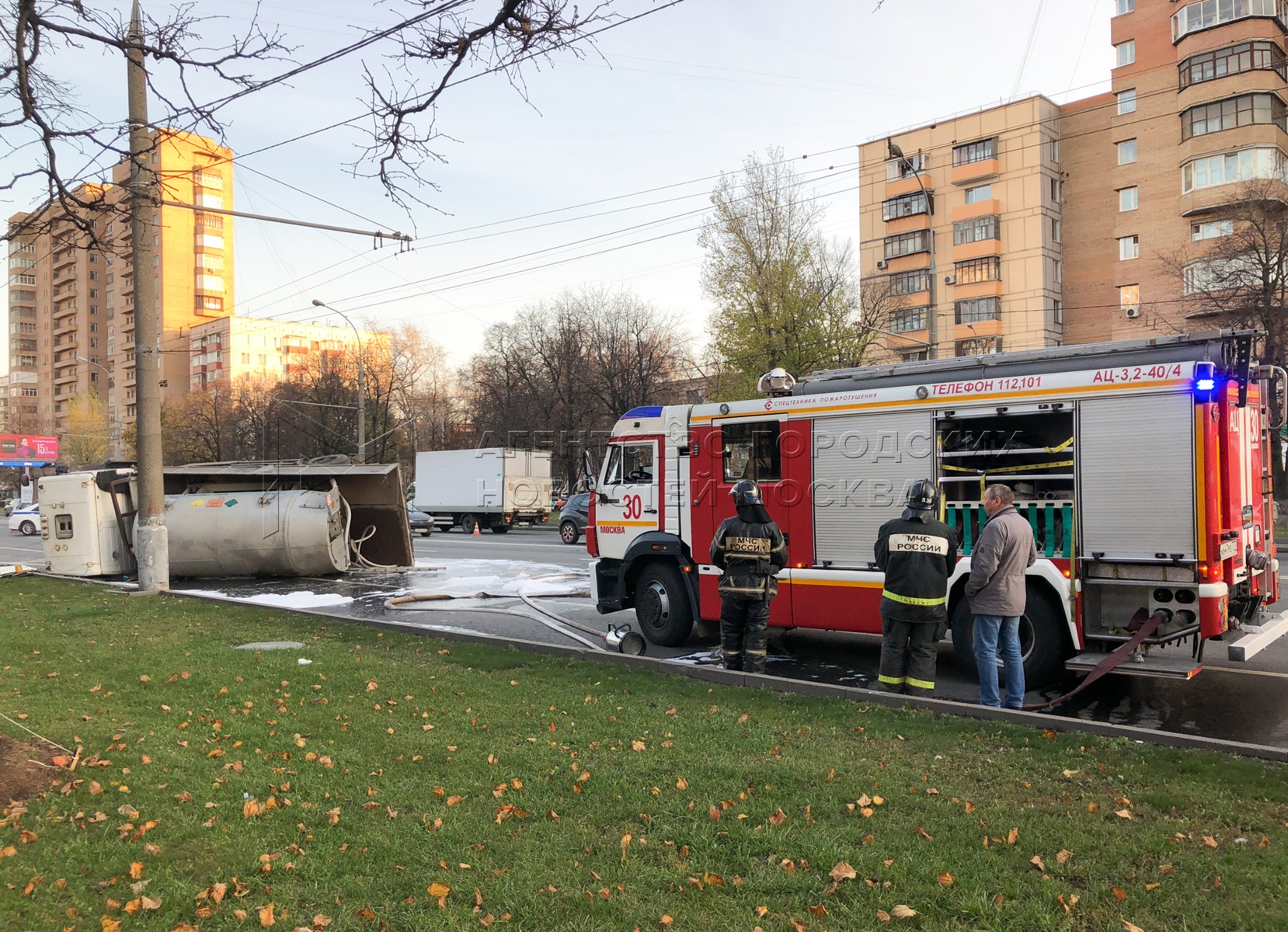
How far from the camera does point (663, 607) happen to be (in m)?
10.5

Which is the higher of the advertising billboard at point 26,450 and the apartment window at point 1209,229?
the apartment window at point 1209,229

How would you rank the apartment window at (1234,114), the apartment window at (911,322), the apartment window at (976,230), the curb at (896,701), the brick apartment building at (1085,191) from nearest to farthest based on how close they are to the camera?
the curb at (896,701) → the apartment window at (1234,114) → the brick apartment building at (1085,191) → the apartment window at (911,322) → the apartment window at (976,230)

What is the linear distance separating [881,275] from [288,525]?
41.9 metres

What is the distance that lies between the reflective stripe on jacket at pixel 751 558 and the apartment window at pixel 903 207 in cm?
4829

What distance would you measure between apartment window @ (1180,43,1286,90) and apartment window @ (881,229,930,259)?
1425 centimetres

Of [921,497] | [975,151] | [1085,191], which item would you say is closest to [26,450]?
[975,151]

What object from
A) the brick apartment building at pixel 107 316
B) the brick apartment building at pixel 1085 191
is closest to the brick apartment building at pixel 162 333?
the brick apartment building at pixel 107 316

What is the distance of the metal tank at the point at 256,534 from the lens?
17562 mm

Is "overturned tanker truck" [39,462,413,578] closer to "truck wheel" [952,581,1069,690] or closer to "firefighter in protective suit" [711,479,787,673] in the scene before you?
"firefighter in protective suit" [711,479,787,673]

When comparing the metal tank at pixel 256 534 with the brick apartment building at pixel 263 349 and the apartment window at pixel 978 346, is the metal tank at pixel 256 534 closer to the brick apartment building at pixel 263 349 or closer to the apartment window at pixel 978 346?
the apartment window at pixel 978 346

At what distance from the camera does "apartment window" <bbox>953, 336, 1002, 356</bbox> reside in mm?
42906

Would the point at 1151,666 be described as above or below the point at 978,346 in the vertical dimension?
below

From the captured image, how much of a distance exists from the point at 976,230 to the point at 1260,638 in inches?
1881

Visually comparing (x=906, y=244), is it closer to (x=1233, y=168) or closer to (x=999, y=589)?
(x=1233, y=168)
